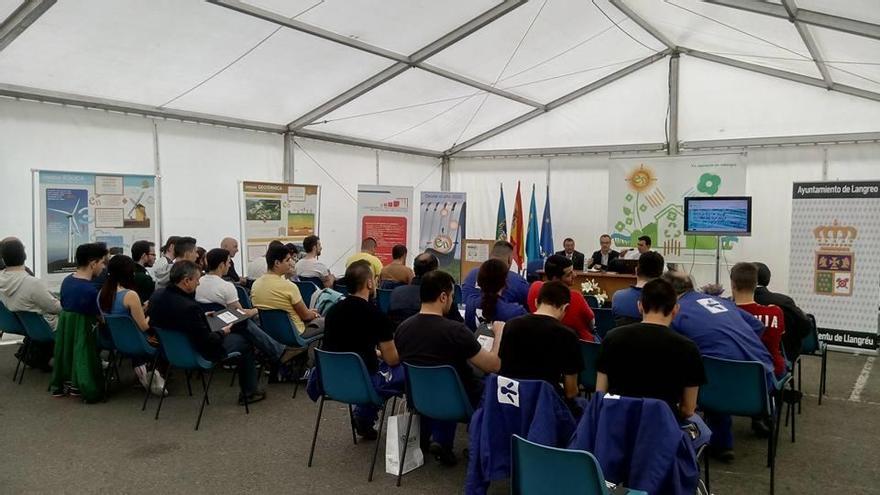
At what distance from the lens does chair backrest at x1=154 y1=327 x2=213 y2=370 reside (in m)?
4.04

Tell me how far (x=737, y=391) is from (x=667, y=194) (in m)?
6.49

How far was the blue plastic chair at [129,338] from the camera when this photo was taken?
4.29 m

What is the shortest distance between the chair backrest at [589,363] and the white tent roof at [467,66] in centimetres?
377

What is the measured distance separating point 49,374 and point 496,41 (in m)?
5.79

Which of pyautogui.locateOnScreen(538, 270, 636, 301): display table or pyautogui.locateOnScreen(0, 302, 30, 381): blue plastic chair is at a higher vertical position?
pyautogui.locateOnScreen(538, 270, 636, 301): display table

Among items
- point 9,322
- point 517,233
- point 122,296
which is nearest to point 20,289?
point 9,322

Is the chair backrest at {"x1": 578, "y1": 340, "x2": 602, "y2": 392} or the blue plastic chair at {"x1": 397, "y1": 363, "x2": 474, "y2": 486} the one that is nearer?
the blue plastic chair at {"x1": 397, "y1": 363, "x2": 474, "y2": 486}

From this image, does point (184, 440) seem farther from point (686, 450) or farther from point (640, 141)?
point (640, 141)

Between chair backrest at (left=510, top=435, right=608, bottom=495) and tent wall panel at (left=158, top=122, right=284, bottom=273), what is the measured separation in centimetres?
619

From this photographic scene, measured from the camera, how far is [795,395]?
3.68 meters

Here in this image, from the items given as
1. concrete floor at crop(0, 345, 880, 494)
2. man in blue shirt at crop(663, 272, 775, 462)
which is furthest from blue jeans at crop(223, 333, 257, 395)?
man in blue shirt at crop(663, 272, 775, 462)

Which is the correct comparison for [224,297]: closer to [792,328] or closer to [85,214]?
[85,214]

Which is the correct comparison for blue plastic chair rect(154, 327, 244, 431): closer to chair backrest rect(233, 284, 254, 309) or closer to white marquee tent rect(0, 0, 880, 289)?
chair backrest rect(233, 284, 254, 309)

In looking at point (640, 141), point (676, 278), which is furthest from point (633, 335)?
point (640, 141)
